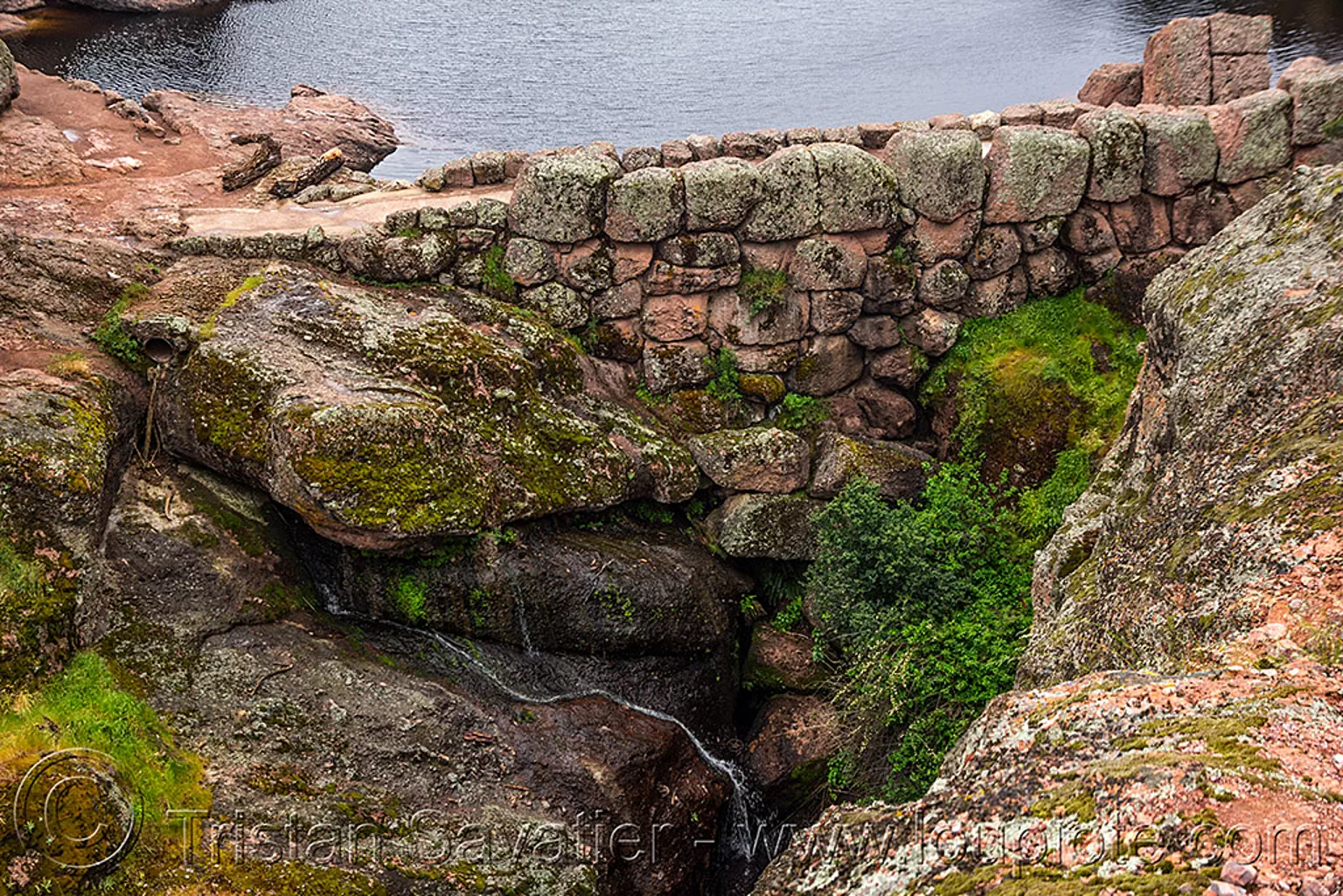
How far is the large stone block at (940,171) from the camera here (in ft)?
48.8

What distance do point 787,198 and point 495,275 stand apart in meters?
4.88

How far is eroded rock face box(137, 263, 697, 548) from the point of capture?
1188 cm

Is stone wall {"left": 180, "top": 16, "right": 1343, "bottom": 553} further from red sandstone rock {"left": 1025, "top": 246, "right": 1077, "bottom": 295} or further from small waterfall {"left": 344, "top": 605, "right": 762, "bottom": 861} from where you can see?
small waterfall {"left": 344, "top": 605, "right": 762, "bottom": 861}

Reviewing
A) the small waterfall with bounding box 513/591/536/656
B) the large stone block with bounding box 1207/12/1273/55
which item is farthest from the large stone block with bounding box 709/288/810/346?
the large stone block with bounding box 1207/12/1273/55

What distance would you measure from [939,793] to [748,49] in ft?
97.6

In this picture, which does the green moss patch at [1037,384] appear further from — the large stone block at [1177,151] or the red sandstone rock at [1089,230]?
the large stone block at [1177,151]

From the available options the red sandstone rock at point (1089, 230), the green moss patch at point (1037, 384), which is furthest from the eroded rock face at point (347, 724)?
the red sandstone rock at point (1089, 230)

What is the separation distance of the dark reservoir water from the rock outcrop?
18502mm

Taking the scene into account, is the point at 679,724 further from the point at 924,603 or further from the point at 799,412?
the point at 799,412

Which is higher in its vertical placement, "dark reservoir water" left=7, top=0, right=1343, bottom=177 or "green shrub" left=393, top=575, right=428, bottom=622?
"dark reservoir water" left=7, top=0, right=1343, bottom=177

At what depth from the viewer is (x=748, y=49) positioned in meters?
31.5

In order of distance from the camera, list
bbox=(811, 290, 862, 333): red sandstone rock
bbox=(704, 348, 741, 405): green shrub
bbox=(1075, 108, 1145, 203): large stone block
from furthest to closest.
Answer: bbox=(704, 348, 741, 405): green shrub
bbox=(811, 290, 862, 333): red sandstone rock
bbox=(1075, 108, 1145, 203): large stone block

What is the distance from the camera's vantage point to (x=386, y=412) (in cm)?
1207

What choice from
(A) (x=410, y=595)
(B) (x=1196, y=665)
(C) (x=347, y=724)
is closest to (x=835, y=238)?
(A) (x=410, y=595)
